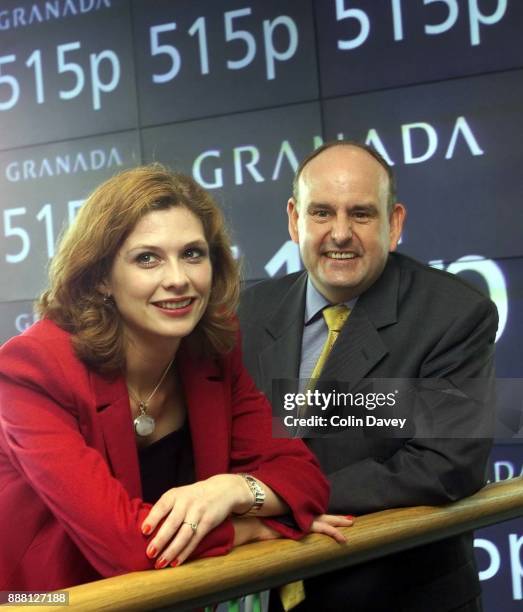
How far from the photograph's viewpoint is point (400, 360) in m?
2.24

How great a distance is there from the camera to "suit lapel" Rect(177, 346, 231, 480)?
71.0 inches

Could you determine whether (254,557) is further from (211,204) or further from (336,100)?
(336,100)

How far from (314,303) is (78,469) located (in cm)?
110

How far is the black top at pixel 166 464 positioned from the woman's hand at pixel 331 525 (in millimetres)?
338

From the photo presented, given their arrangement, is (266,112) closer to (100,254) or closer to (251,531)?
(100,254)

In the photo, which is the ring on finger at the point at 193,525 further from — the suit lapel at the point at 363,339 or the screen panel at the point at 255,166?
the screen panel at the point at 255,166

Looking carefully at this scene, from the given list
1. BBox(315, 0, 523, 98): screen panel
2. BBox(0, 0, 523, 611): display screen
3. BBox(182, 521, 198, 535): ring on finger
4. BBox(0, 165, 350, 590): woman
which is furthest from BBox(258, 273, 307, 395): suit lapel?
BBox(315, 0, 523, 98): screen panel

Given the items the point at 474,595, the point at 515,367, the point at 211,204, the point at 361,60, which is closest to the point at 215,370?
the point at 211,204

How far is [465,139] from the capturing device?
3.59 m

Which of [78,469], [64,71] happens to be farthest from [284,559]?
[64,71]

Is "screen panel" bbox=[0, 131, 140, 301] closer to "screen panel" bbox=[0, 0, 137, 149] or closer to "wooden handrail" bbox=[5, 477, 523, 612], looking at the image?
"screen panel" bbox=[0, 0, 137, 149]

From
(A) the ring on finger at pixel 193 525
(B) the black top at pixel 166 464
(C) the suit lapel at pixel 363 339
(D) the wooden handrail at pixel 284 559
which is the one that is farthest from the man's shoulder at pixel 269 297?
(A) the ring on finger at pixel 193 525

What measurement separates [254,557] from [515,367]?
7.73ft

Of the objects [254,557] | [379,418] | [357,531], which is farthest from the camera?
[379,418]
